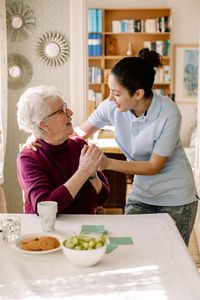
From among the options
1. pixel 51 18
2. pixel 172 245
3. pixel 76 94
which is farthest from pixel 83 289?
pixel 51 18

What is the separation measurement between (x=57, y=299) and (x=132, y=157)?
1.15 metres

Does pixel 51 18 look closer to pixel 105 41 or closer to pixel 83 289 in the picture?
pixel 83 289

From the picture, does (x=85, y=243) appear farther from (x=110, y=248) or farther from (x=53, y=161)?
(x=53, y=161)

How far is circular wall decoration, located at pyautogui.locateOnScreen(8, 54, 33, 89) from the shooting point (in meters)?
3.07

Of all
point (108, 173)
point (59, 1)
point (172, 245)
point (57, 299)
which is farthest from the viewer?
point (108, 173)

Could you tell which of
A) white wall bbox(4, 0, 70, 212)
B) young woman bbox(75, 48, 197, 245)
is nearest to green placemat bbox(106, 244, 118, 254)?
young woman bbox(75, 48, 197, 245)

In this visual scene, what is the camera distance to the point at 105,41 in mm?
6418

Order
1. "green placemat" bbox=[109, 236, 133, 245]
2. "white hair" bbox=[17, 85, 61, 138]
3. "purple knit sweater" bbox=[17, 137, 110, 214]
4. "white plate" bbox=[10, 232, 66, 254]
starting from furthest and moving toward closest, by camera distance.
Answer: "white hair" bbox=[17, 85, 61, 138]
"purple knit sweater" bbox=[17, 137, 110, 214]
"green placemat" bbox=[109, 236, 133, 245]
"white plate" bbox=[10, 232, 66, 254]

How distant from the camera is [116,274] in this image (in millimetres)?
1167

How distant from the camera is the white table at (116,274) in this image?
106 centimetres

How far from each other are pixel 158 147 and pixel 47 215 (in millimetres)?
692

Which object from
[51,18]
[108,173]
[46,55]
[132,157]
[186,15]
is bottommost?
[108,173]

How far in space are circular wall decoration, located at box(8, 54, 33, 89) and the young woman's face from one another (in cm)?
132

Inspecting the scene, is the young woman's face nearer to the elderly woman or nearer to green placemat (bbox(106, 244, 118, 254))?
the elderly woman
